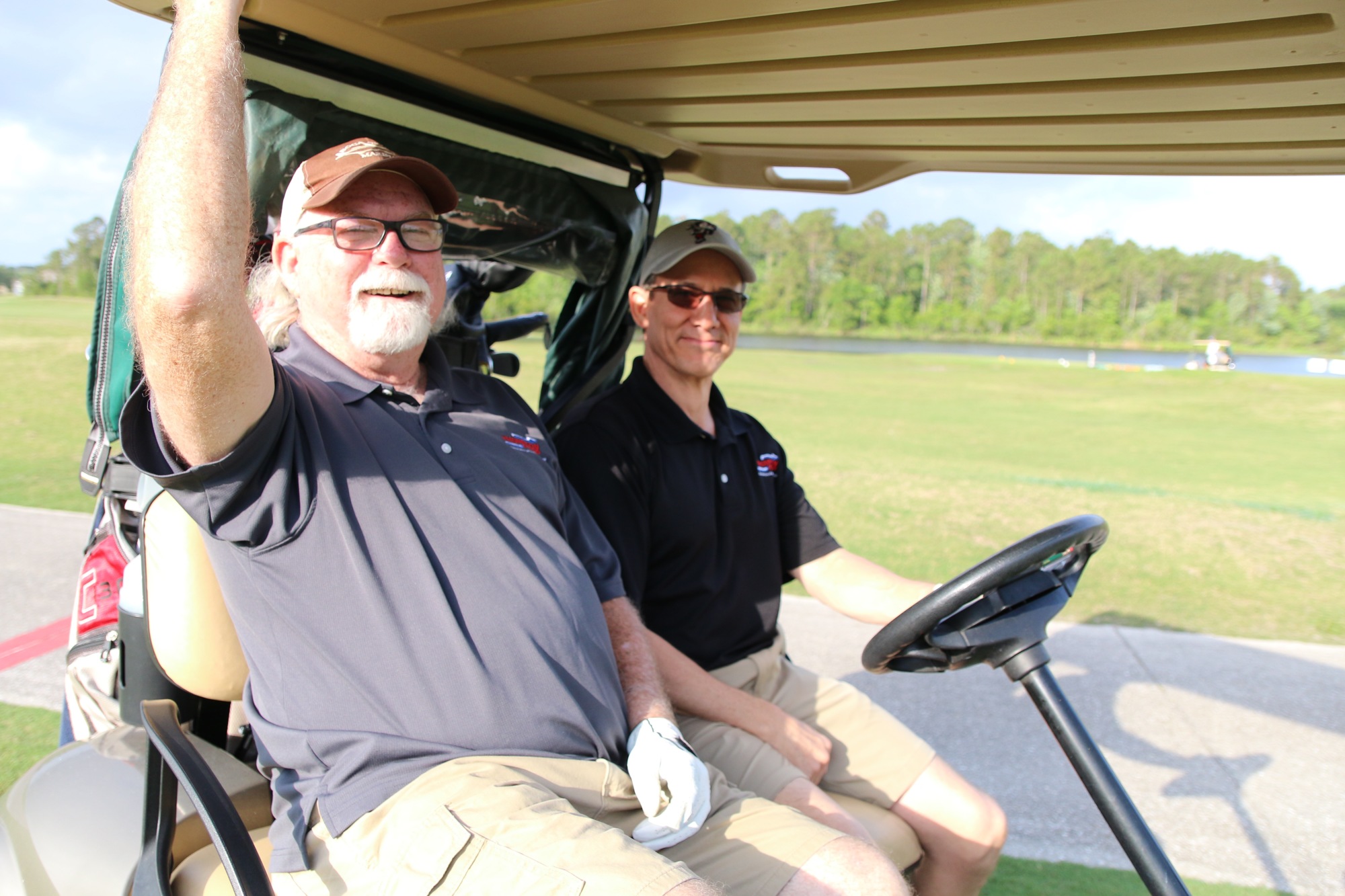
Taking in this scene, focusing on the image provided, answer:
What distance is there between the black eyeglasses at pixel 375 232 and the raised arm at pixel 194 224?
1.28 feet

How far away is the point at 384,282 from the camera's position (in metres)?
1.71

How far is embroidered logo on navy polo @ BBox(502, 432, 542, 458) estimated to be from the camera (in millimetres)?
1802

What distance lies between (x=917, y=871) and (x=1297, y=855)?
128 centimetres

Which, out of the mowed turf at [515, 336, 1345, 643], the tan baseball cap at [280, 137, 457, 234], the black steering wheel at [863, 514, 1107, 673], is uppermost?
the tan baseball cap at [280, 137, 457, 234]

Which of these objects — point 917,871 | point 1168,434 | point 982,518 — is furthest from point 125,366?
point 1168,434

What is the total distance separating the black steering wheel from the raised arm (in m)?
1.14

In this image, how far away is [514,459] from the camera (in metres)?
1.76

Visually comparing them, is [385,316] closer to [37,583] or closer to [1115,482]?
[37,583]

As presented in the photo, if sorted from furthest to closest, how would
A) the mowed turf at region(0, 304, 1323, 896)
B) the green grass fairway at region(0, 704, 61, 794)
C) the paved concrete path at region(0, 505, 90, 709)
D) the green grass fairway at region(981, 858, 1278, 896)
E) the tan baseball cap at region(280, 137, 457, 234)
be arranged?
the mowed turf at region(0, 304, 1323, 896) → the paved concrete path at region(0, 505, 90, 709) → the green grass fairway at region(0, 704, 61, 794) → the green grass fairway at region(981, 858, 1278, 896) → the tan baseball cap at region(280, 137, 457, 234)

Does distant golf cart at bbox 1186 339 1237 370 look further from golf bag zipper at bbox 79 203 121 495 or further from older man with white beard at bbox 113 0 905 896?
golf bag zipper at bbox 79 203 121 495

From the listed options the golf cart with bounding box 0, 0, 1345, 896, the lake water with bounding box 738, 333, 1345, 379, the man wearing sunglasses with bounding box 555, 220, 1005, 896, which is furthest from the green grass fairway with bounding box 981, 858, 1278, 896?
the lake water with bounding box 738, 333, 1345, 379

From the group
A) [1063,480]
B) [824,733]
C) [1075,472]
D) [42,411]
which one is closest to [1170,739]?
[824,733]

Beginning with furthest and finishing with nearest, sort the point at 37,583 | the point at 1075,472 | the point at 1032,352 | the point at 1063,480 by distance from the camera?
1. the point at 1032,352
2. the point at 1075,472
3. the point at 1063,480
4. the point at 37,583

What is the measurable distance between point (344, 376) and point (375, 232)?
0.27m
